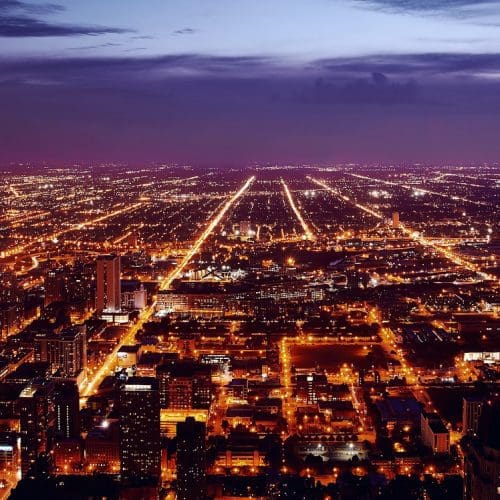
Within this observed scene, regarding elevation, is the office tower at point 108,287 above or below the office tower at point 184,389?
below

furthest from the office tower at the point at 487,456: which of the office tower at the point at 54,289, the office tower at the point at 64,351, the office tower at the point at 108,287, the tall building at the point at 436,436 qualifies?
the office tower at the point at 54,289

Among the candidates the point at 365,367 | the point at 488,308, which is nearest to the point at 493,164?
the point at 488,308

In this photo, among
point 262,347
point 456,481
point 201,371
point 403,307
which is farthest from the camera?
point 403,307

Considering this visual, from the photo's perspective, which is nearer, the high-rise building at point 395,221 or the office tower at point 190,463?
the office tower at point 190,463

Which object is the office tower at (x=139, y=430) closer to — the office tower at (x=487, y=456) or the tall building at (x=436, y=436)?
the tall building at (x=436, y=436)

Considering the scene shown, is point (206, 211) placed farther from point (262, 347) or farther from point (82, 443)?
point (82, 443)

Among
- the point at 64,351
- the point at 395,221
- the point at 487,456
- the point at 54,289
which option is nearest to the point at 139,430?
the point at 64,351

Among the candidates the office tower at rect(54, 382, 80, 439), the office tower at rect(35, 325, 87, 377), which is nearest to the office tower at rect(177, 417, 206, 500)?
the office tower at rect(54, 382, 80, 439)
